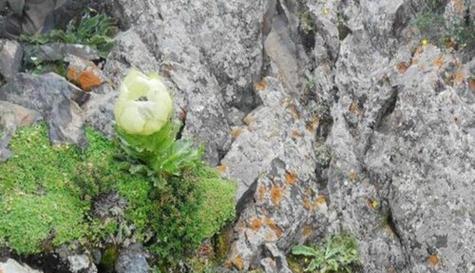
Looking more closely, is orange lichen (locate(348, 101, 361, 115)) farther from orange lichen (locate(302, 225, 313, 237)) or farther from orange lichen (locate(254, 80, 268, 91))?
orange lichen (locate(302, 225, 313, 237))

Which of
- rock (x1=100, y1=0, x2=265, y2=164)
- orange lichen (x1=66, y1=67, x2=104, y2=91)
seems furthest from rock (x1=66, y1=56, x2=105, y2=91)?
rock (x1=100, y1=0, x2=265, y2=164)

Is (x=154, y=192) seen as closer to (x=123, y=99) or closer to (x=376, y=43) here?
(x=123, y=99)

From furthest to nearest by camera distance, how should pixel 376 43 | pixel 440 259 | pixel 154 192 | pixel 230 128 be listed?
pixel 376 43
pixel 230 128
pixel 440 259
pixel 154 192

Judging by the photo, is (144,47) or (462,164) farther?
(144,47)

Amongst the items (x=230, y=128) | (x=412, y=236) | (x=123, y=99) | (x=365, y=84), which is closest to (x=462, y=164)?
(x=412, y=236)

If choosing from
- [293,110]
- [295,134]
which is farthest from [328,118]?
[295,134]

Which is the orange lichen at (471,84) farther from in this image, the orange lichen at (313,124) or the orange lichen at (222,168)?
the orange lichen at (222,168)

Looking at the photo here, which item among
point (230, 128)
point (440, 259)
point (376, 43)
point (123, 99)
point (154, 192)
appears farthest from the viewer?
point (376, 43)
